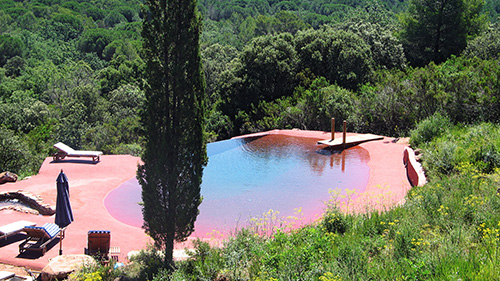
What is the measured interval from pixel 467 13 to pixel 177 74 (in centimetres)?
2936

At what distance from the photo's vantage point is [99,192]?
12234mm

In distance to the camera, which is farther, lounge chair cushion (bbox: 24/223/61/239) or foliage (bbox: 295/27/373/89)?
foliage (bbox: 295/27/373/89)

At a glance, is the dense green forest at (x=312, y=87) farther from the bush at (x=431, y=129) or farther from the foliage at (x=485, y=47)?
the bush at (x=431, y=129)

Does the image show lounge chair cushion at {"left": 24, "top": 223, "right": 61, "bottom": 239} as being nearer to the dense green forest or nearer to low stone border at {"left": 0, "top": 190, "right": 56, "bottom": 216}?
low stone border at {"left": 0, "top": 190, "right": 56, "bottom": 216}

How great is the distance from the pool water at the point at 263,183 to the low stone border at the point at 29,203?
148 centimetres

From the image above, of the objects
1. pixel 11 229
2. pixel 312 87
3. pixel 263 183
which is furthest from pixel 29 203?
pixel 312 87

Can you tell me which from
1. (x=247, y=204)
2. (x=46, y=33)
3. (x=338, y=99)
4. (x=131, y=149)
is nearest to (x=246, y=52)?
(x=338, y=99)

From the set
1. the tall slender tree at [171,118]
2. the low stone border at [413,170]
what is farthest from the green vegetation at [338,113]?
the low stone border at [413,170]

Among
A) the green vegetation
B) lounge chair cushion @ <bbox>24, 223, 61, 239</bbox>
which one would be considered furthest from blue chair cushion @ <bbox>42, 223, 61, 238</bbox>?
the green vegetation

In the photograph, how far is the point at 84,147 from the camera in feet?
72.7

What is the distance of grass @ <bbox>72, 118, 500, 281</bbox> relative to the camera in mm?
5059

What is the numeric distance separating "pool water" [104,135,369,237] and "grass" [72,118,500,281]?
202 cm

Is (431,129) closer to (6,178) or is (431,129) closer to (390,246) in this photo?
(390,246)

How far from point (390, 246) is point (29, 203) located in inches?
362
